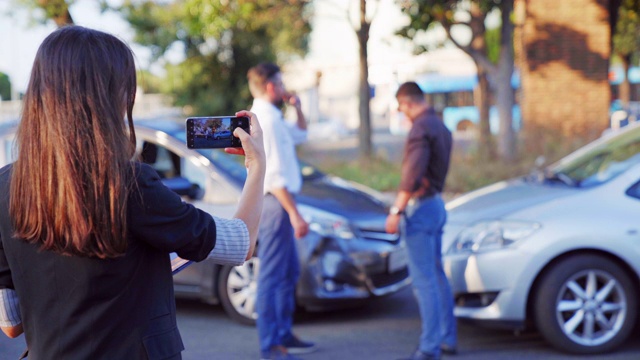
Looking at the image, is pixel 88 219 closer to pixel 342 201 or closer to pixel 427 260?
pixel 427 260

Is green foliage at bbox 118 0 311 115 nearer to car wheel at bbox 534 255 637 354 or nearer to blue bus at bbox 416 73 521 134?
car wheel at bbox 534 255 637 354

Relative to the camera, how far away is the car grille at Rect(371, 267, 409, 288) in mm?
6459

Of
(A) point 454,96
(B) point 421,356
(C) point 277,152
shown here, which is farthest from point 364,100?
(A) point 454,96

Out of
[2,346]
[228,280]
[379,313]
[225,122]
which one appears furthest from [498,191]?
[225,122]

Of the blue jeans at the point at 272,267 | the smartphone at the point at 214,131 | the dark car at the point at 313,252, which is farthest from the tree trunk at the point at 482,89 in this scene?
the smartphone at the point at 214,131

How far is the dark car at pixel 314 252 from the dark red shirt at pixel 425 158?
1108 mm

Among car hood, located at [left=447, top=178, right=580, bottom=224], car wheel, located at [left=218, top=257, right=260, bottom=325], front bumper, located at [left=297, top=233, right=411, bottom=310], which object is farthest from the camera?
car wheel, located at [left=218, top=257, right=260, bottom=325]

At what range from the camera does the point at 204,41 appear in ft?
68.1

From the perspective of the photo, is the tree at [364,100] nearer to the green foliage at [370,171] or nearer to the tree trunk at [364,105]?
the tree trunk at [364,105]

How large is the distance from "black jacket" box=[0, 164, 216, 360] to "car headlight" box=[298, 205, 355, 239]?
14.2 ft

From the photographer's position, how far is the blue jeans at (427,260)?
17.6 ft

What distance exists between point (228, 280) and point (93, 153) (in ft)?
15.1

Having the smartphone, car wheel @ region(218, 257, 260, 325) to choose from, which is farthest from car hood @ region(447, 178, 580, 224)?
the smartphone

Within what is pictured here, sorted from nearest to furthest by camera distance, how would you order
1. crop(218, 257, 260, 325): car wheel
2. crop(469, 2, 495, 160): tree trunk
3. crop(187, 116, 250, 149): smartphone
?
crop(187, 116, 250, 149): smartphone → crop(218, 257, 260, 325): car wheel → crop(469, 2, 495, 160): tree trunk
